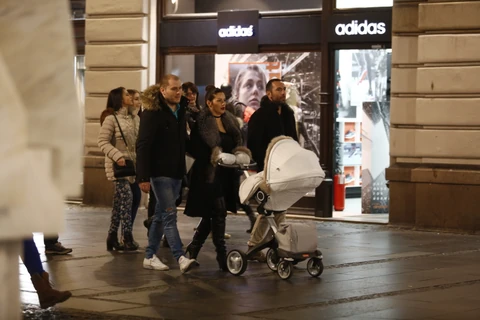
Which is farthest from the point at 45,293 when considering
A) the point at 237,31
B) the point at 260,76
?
the point at 237,31

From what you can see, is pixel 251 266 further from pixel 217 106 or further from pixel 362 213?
pixel 362 213

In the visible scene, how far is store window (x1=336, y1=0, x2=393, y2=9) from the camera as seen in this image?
15.4 meters

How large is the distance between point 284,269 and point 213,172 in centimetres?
120

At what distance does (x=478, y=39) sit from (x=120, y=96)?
200 inches

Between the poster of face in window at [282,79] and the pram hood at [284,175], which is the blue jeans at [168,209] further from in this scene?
the poster of face in window at [282,79]

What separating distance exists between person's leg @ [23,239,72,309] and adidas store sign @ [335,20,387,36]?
914 centimetres

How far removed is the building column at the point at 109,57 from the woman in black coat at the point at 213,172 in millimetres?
7289

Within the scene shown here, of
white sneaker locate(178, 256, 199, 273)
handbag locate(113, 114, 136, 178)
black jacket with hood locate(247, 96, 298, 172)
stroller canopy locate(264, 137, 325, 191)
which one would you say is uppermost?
black jacket with hood locate(247, 96, 298, 172)

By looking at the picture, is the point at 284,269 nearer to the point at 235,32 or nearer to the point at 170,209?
the point at 170,209

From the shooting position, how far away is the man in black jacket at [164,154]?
958 centimetres

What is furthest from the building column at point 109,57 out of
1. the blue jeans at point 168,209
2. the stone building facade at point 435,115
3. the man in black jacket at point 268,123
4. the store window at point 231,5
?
the blue jeans at point 168,209

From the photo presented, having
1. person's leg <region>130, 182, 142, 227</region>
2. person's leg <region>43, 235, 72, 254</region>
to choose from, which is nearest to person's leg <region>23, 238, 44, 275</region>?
person's leg <region>43, 235, 72, 254</region>

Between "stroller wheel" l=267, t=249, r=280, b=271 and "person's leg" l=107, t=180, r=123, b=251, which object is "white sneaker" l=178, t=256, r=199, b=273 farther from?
"person's leg" l=107, t=180, r=123, b=251

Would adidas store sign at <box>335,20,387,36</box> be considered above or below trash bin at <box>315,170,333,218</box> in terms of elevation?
above
